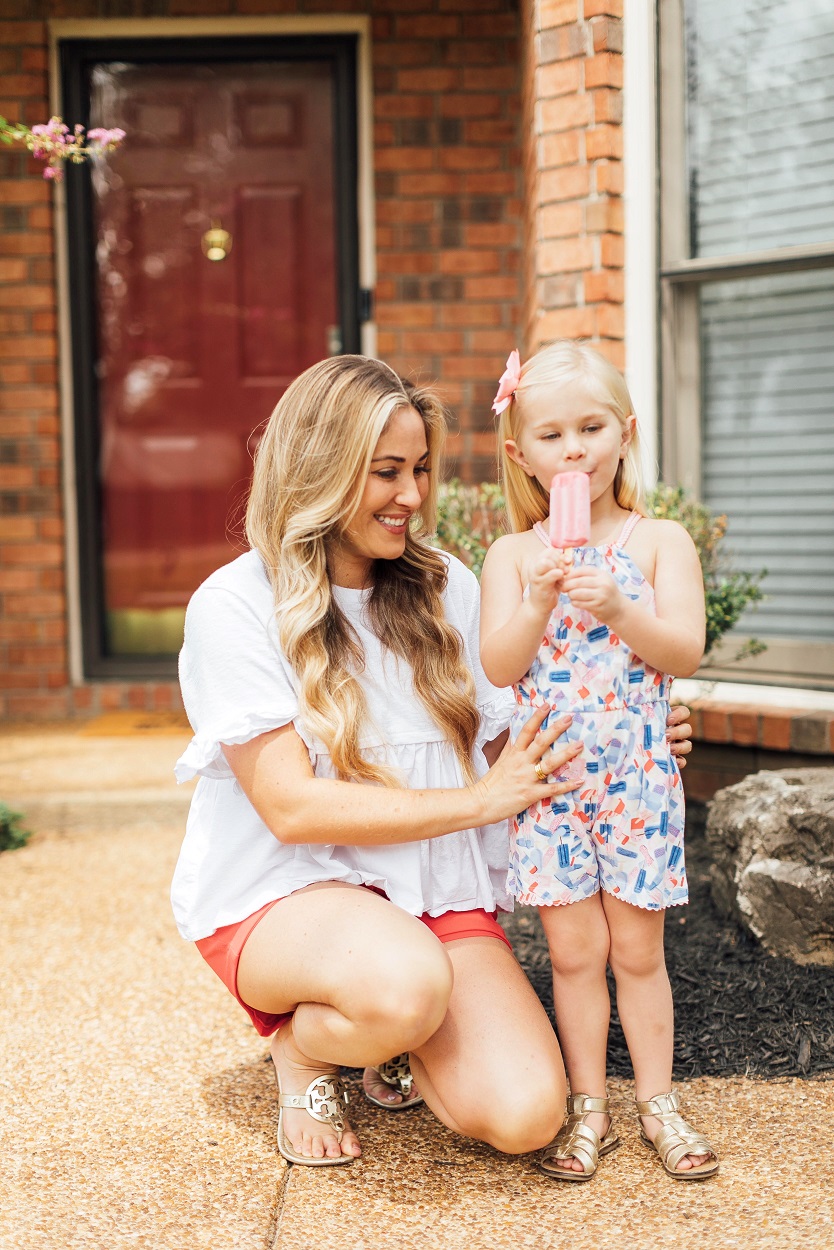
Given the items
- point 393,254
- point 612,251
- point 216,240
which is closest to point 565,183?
point 612,251

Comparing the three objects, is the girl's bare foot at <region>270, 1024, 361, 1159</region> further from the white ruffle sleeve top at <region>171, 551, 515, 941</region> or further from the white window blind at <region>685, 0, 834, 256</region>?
the white window blind at <region>685, 0, 834, 256</region>

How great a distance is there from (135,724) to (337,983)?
3.57m

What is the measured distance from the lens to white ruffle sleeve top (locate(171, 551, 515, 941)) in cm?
220

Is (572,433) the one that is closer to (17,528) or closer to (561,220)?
(561,220)

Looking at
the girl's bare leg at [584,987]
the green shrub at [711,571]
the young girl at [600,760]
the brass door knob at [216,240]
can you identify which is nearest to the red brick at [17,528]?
the brass door knob at [216,240]

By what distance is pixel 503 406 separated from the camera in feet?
7.08

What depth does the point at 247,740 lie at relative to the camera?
216 cm

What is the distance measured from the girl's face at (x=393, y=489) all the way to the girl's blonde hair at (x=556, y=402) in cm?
15

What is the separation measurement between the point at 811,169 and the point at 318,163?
2.40 metres

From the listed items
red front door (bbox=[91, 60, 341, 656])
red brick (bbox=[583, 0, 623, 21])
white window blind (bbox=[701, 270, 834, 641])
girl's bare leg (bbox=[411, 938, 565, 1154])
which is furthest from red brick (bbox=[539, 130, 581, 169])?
girl's bare leg (bbox=[411, 938, 565, 1154])

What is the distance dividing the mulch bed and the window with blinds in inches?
48.7

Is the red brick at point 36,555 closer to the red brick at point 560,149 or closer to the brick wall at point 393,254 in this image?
the brick wall at point 393,254

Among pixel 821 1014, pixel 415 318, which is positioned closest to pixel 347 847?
pixel 821 1014

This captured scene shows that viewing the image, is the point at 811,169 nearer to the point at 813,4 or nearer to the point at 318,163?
the point at 813,4
